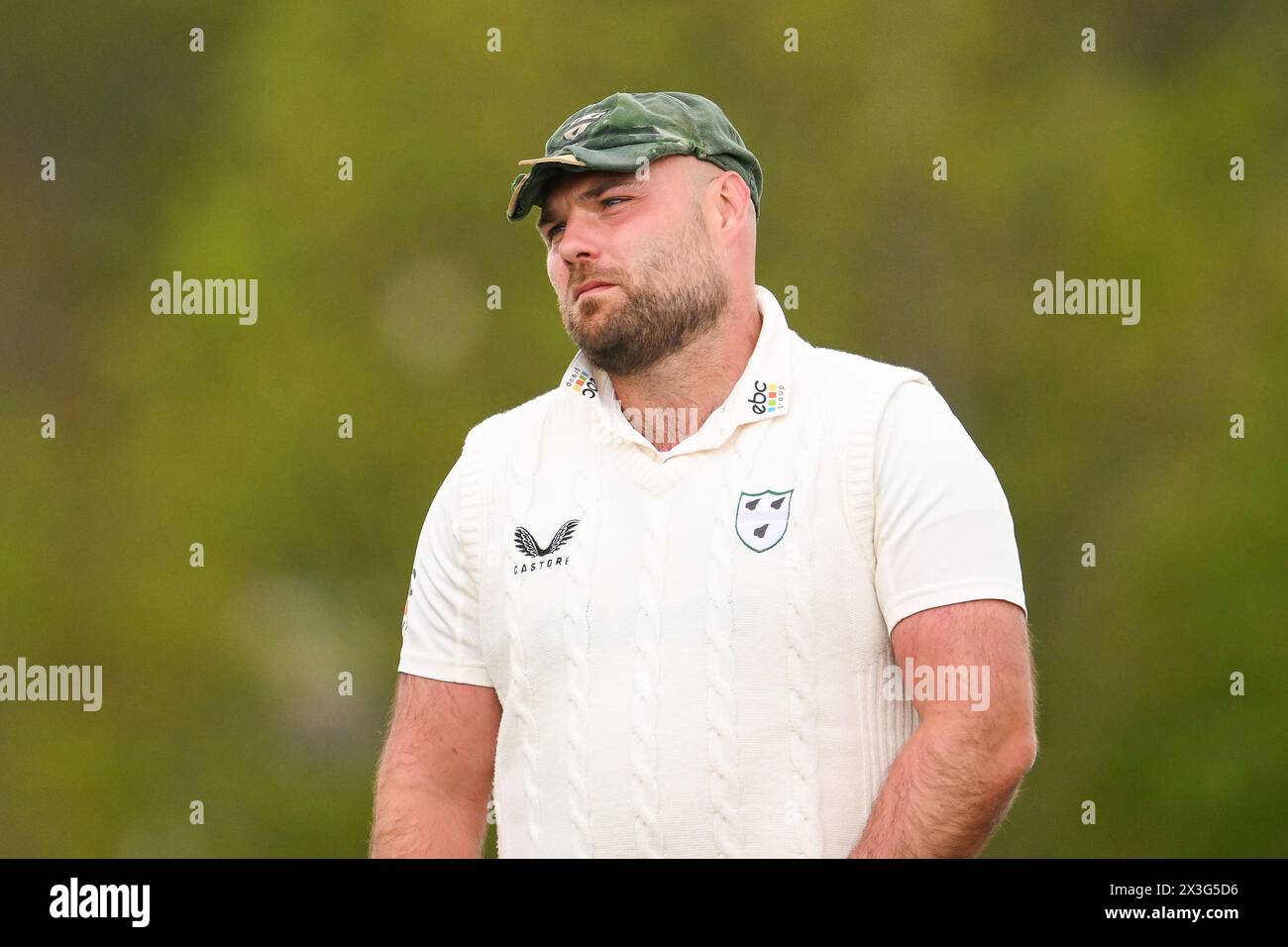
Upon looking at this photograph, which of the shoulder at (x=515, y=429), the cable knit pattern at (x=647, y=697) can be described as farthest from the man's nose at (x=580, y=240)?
the cable knit pattern at (x=647, y=697)

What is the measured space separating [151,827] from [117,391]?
2.87 metres

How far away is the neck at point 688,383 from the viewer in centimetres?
350

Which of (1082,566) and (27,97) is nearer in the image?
(1082,566)

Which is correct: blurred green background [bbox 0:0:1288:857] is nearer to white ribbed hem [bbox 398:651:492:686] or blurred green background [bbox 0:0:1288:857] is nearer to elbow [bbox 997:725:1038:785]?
white ribbed hem [bbox 398:651:492:686]

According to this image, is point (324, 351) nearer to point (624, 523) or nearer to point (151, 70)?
point (151, 70)

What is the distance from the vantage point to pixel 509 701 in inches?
134

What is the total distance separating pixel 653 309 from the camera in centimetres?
346

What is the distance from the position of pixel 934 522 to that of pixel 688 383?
0.60 m

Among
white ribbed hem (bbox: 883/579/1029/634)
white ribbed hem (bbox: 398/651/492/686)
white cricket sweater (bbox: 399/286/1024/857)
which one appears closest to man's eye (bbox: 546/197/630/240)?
white cricket sweater (bbox: 399/286/1024/857)

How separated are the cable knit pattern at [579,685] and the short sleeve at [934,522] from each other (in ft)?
1.68

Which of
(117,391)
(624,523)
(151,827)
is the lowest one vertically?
(151,827)

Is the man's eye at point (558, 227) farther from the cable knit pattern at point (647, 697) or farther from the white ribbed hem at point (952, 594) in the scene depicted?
the white ribbed hem at point (952, 594)

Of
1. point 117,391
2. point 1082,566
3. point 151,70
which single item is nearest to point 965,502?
point 1082,566

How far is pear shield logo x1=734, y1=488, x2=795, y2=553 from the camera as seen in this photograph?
3258 millimetres
